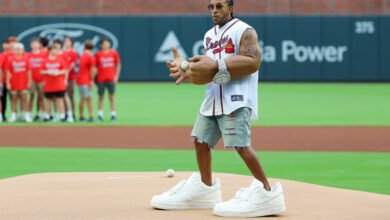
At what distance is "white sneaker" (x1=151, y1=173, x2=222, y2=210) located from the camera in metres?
8.98

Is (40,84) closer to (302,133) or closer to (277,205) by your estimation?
(302,133)

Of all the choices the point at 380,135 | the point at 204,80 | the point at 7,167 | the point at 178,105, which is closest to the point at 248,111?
the point at 204,80

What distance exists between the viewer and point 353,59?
38.0 m

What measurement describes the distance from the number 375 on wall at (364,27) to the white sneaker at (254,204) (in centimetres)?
2993

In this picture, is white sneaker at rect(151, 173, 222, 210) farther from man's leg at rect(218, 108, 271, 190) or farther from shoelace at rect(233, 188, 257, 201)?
man's leg at rect(218, 108, 271, 190)

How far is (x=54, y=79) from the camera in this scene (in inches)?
868

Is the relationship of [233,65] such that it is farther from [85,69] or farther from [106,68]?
[106,68]

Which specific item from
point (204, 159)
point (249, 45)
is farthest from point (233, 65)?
point (204, 159)

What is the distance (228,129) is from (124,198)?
1.70m

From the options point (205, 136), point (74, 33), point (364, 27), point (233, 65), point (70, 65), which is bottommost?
point (364, 27)

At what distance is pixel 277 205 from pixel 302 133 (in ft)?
34.0

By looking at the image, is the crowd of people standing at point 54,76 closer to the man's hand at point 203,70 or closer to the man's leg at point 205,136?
the man's leg at point 205,136

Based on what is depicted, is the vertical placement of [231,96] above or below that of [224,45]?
below

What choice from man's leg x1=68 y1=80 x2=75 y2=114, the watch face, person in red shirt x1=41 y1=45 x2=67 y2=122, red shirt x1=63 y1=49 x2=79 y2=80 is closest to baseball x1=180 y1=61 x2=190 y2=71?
the watch face
